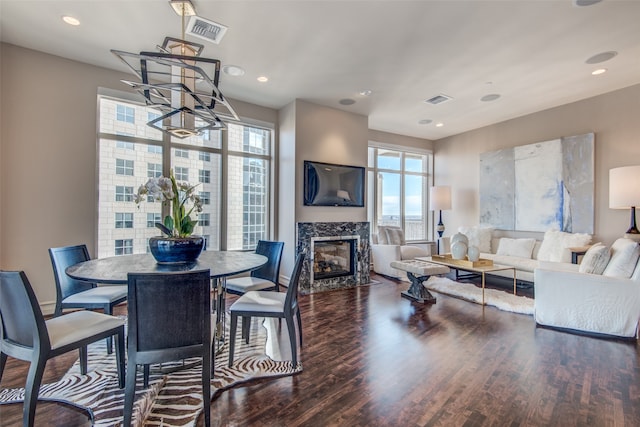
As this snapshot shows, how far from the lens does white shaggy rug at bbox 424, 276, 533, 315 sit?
3.80 m

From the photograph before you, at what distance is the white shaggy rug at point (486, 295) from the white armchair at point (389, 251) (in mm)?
678

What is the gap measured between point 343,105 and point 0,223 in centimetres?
463

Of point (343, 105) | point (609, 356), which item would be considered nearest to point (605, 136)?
point (609, 356)

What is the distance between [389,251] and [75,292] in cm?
459

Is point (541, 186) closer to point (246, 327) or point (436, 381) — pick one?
point (436, 381)

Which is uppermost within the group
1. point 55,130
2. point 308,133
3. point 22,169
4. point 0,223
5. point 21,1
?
point 21,1

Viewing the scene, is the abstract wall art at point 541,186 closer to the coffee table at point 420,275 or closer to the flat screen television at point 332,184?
the coffee table at point 420,275

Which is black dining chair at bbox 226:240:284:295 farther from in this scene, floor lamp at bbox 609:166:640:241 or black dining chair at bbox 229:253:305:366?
floor lamp at bbox 609:166:640:241

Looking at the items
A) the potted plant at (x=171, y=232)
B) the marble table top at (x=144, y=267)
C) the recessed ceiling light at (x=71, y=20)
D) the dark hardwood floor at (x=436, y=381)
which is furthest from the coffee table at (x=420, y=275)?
the recessed ceiling light at (x=71, y=20)

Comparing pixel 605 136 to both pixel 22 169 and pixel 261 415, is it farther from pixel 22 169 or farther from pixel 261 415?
pixel 22 169

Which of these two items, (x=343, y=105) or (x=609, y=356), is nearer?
(x=609, y=356)

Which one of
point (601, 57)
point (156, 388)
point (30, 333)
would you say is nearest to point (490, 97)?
point (601, 57)

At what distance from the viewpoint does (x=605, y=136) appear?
458cm

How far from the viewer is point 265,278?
10.6ft
